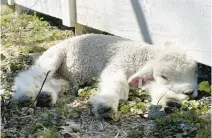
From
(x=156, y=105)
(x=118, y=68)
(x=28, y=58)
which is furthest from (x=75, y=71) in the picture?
(x=156, y=105)

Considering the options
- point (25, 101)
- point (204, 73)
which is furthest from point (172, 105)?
point (25, 101)

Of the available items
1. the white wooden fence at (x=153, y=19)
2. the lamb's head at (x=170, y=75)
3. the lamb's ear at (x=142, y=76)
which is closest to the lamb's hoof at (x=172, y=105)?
the lamb's head at (x=170, y=75)

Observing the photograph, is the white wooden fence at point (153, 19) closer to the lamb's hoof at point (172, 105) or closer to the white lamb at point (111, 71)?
the white lamb at point (111, 71)

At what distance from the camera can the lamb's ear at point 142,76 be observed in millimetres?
3832

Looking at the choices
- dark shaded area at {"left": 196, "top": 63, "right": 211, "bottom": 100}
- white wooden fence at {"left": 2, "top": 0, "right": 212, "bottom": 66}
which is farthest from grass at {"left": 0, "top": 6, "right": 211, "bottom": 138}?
white wooden fence at {"left": 2, "top": 0, "right": 212, "bottom": 66}

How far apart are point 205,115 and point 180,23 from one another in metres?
1.05

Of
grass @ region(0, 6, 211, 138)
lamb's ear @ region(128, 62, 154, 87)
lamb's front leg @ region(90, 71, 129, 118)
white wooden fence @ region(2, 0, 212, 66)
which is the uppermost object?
white wooden fence @ region(2, 0, 212, 66)

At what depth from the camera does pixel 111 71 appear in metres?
3.95

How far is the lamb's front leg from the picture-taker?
10.6ft

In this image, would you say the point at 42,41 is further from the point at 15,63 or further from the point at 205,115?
the point at 205,115

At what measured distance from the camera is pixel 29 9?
6836mm

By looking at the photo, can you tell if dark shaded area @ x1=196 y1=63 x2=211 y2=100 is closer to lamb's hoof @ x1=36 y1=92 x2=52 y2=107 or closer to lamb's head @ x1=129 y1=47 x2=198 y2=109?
lamb's head @ x1=129 y1=47 x2=198 y2=109

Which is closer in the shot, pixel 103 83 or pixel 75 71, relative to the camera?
pixel 103 83

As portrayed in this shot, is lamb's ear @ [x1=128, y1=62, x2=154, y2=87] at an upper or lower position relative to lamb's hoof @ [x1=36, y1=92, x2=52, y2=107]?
upper
